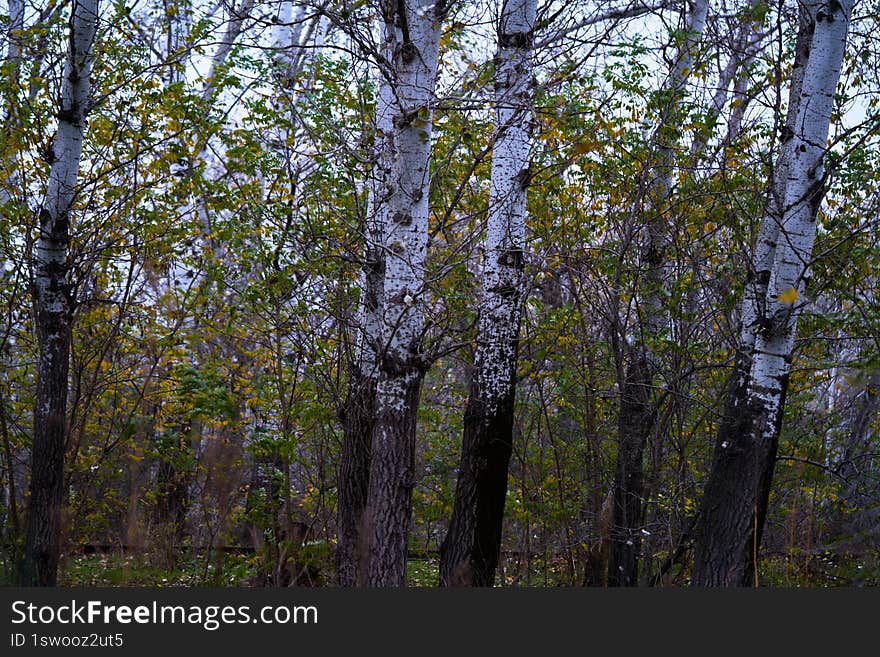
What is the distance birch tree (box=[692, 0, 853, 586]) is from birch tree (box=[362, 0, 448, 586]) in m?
2.09

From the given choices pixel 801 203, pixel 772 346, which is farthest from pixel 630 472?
pixel 801 203

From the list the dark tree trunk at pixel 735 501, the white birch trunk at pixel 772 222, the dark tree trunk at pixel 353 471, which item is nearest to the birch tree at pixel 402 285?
the dark tree trunk at pixel 353 471

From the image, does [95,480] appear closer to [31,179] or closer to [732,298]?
[31,179]

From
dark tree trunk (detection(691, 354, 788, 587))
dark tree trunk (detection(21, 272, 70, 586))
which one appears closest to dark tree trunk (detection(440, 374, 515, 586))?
dark tree trunk (detection(691, 354, 788, 587))

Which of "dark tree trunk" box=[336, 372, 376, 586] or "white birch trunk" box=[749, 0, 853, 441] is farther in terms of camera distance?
"dark tree trunk" box=[336, 372, 376, 586]

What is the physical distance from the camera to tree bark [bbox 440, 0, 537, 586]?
259 inches

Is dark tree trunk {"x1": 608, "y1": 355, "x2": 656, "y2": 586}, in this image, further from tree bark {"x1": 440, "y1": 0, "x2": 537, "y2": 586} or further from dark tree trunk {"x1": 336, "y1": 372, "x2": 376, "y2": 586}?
dark tree trunk {"x1": 336, "y1": 372, "x2": 376, "y2": 586}

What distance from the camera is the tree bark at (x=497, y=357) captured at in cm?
657

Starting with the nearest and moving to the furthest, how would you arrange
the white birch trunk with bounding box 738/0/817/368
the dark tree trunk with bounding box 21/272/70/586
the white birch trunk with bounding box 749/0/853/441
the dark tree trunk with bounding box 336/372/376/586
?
the white birch trunk with bounding box 749/0/853/441, the white birch trunk with bounding box 738/0/817/368, the dark tree trunk with bounding box 21/272/70/586, the dark tree trunk with bounding box 336/372/376/586

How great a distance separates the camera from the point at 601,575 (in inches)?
302

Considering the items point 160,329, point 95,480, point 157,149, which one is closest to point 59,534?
point 95,480

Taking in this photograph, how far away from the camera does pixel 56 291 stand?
6.27 m

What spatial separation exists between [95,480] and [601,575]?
483 cm

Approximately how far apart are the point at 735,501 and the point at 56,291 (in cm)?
505
